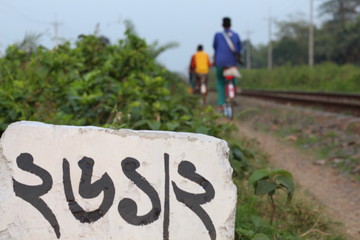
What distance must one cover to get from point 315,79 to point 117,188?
85.9 ft

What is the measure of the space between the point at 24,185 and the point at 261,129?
7.06 meters

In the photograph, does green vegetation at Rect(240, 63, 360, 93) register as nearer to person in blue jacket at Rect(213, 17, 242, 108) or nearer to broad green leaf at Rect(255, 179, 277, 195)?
person in blue jacket at Rect(213, 17, 242, 108)

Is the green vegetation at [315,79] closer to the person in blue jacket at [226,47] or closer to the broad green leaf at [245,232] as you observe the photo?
the person in blue jacket at [226,47]

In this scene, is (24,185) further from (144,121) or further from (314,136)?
(314,136)

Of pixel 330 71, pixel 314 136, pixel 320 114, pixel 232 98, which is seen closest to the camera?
pixel 314 136

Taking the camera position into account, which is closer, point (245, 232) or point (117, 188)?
point (117, 188)

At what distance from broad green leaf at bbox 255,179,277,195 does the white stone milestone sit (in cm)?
74

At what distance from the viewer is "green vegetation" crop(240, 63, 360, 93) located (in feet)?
67.9

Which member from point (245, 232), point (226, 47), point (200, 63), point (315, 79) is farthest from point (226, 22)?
point (315, 79)

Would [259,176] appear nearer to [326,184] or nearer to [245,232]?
[245,232]

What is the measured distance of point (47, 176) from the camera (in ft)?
6.45

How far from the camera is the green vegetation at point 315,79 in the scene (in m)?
20.7

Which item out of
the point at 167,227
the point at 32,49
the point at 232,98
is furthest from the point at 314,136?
the point at 167,227

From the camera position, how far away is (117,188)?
1.95 metres
